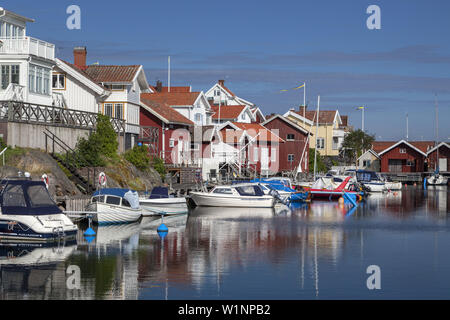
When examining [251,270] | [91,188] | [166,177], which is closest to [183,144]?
[166,177]

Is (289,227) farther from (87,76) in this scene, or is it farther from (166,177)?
(87,76)

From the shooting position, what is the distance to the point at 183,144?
74.4 m

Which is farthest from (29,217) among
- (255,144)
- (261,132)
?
(261,132)

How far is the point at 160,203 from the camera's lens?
46531 millimetres

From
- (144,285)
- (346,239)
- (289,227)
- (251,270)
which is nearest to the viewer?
(144,285)

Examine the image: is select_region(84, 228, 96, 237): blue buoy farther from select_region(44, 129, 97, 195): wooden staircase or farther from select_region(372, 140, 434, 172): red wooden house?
select_region(372, 140, 434, 172): red wooden house

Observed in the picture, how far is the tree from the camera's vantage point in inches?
4808

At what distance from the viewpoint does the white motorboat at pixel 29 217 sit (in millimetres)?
30875

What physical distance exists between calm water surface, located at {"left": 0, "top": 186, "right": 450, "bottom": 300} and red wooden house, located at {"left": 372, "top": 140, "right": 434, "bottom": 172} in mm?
73189

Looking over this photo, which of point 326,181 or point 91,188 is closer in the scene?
point 91,188

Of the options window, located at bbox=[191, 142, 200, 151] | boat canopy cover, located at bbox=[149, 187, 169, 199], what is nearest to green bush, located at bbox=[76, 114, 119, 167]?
boat canopy cover, located at bbox=[149, 187, 169, 199]

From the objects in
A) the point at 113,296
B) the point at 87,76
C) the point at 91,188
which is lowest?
the point at 113,296

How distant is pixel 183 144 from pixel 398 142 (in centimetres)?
5503

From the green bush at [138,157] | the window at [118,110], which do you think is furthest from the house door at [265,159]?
the green bush at [138,157]
